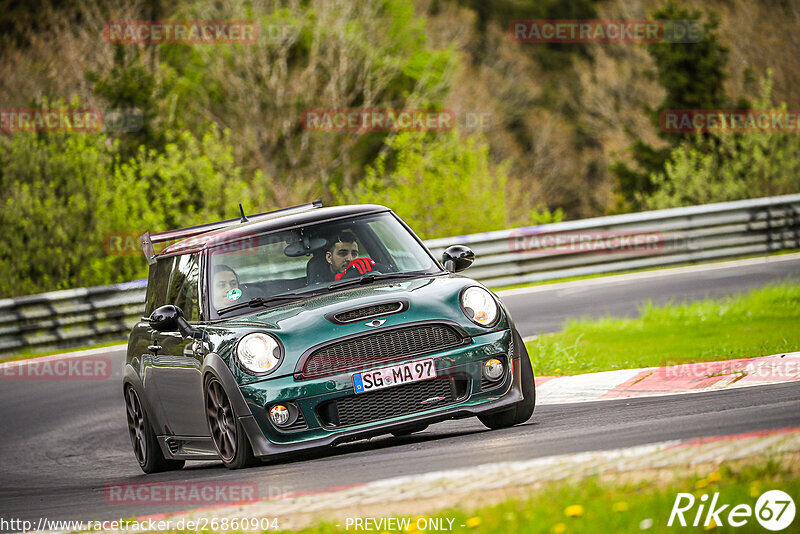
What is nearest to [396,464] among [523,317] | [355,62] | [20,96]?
[523,317]

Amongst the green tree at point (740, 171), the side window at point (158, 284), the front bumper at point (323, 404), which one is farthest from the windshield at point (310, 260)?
the green tree at point (740, 171)

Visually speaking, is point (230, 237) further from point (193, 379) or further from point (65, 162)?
point (65, 162)

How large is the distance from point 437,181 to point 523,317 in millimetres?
9706

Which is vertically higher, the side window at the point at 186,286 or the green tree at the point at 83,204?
the side window at the point at 186,286

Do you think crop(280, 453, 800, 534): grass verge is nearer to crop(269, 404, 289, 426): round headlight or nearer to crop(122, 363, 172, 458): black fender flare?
crop(269, 404, 289, 426): round headlight

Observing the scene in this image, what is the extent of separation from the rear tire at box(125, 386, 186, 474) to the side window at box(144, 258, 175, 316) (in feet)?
2.18

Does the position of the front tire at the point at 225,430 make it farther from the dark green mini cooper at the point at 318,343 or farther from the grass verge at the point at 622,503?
the grass verge at the point at 622,503

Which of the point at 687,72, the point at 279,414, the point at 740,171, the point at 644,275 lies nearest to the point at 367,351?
the point at 279,414

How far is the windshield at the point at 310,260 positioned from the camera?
8.45 m

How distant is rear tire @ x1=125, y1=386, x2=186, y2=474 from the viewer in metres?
9.30

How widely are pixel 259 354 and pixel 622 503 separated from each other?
3143mm

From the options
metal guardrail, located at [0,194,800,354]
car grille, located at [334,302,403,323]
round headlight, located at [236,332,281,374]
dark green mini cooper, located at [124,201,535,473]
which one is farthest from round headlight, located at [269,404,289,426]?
metal guardrail, located at [0,194,800,354]

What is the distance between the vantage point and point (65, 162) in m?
22.8

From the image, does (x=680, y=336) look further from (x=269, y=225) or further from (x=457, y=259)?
(x=269, y=225)
